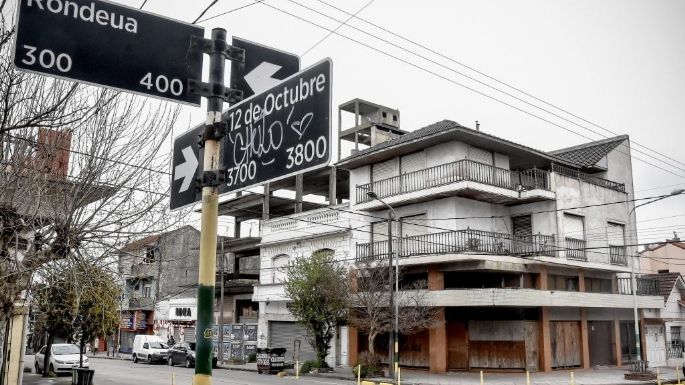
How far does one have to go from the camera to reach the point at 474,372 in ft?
95.1

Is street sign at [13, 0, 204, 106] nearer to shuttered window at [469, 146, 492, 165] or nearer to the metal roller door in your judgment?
shuttered window at [469, 146, 492, 165]

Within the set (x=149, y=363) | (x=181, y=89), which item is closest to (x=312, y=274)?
(x=149, y=363)

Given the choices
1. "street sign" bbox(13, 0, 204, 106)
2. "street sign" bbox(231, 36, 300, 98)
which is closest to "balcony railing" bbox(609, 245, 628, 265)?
"street sign" bbox(231, 36, 300, 98)

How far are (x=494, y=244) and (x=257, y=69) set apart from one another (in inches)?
1012

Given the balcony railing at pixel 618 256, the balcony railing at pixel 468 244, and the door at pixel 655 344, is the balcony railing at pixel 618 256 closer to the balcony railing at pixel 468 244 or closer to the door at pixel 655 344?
the door at pixel 655 344

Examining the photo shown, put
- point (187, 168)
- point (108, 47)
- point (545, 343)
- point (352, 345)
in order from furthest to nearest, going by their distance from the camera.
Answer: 1. point (352, 345)
2. point (545, 343)
3. point (187, 168)
4. point (108, 47)

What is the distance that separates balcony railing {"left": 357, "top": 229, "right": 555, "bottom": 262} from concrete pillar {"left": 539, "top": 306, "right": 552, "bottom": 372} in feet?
10.4

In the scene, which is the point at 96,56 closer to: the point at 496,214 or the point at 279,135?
the point at 279,135

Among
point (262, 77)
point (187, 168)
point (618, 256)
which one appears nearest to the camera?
point (262, 77)

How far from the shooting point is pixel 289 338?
36688mm

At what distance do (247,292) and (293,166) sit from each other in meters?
39.8

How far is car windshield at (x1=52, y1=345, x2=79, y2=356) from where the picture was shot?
31569 millimetres

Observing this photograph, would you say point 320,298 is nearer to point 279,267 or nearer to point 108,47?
point 279,267

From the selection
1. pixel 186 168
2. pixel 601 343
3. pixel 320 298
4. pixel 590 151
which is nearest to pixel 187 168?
pixel 186 168
